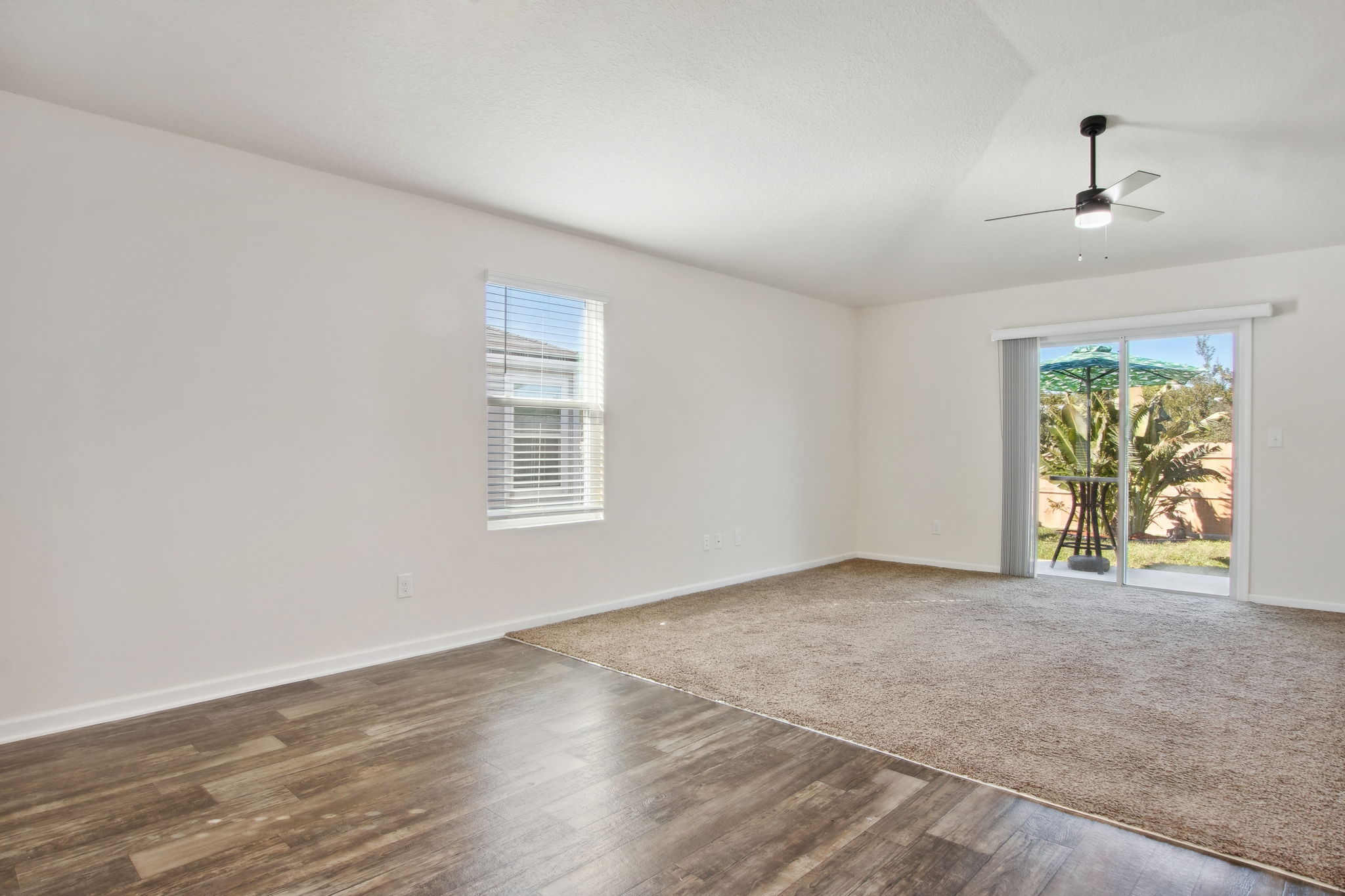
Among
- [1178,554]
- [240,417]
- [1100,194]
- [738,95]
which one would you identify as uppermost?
[738,95]

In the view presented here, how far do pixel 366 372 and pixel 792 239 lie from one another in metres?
2.68

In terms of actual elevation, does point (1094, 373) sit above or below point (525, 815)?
above

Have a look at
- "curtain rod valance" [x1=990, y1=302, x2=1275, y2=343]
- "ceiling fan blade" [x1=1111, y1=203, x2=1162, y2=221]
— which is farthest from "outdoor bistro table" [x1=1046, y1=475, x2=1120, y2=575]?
"ceiling fan blade" [x1=1111, y1=203, x2=1162, y2=221]

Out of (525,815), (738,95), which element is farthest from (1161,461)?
(525,815)

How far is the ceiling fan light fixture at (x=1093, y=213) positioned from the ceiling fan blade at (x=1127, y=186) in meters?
0.03

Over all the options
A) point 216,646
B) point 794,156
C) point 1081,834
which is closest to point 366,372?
point 216,646

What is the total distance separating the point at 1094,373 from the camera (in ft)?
18.7

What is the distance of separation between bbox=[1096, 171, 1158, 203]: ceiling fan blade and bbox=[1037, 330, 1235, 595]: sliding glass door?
2.79 meters

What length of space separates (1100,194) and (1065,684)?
7.14 feet

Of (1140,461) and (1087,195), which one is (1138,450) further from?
(1087,195)

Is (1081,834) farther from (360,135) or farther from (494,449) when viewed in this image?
(360,135)

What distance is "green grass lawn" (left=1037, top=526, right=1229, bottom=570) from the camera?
5156 mm

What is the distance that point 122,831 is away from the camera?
2.00 meters

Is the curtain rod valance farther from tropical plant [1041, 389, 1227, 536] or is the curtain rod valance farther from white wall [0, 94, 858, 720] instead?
white wall [0, 94, 858, 720]
